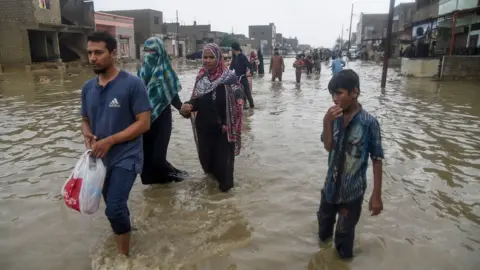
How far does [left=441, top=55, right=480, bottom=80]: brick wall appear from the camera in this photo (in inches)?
651

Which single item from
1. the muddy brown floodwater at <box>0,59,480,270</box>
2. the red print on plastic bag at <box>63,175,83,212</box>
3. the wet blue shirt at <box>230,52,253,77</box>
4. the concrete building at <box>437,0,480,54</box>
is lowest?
the muddy brown floodwater at <box>0,59,480,270</box>

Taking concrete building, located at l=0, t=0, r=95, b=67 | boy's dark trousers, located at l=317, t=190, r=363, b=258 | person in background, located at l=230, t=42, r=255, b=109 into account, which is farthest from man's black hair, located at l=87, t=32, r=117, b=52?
concrete building, located at l=0, t=0, r=95, b=67

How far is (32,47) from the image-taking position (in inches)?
1059

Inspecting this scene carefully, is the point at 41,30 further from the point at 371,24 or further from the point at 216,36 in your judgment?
the point at 371,24

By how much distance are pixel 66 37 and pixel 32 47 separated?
3.99m

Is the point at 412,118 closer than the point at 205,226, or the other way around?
the point at 205,226

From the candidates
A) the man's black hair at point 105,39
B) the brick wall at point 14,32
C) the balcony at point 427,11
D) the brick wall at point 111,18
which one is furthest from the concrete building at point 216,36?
the man's black hair at point 105,39

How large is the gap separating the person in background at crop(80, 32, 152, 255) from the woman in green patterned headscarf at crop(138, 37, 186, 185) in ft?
3.79

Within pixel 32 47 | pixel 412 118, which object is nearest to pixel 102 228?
pixel 412 118

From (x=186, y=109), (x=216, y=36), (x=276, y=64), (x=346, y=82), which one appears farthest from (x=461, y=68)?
(x=216, y=36)

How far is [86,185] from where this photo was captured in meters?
2.49

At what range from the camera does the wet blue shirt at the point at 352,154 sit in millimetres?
2467

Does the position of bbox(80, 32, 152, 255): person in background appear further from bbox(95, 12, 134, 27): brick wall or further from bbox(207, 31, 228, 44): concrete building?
bbox(207, 31, 228, 44): concrete building

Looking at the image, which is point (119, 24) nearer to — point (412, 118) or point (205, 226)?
point (412, 118)
